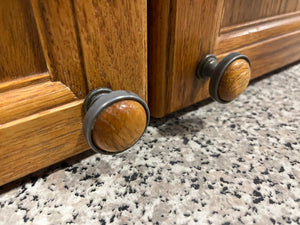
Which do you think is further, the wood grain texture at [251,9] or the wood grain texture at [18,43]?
the wood grain texture at [251,9]

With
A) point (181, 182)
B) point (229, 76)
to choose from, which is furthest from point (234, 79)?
point (181, 182)

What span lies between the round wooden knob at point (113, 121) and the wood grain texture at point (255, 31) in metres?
0.30

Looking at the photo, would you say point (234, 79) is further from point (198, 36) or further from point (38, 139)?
point (38, 139)

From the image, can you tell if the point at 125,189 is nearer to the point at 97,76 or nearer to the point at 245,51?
the point at 97,76

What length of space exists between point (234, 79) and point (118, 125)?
261mm

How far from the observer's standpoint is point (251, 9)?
0.60 meters

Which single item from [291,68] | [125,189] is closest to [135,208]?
[125,189]

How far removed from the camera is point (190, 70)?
548mm

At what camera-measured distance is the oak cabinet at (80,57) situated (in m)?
0.35

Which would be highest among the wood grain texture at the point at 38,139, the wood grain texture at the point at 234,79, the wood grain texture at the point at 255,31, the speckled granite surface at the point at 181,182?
the wood grain texture at the point at 255,31

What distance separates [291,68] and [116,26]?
2.51ft

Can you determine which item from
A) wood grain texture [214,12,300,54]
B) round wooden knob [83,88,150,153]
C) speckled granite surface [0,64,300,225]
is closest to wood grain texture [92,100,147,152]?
round wooden knob [83,88,150,153]

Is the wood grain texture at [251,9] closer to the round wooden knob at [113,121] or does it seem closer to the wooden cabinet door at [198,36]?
the wooden cabinet door at [198,36]

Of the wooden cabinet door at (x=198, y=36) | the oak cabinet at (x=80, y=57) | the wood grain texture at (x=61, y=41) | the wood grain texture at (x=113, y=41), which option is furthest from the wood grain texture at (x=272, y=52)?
the wood grain texture at (x=61, y=41)
